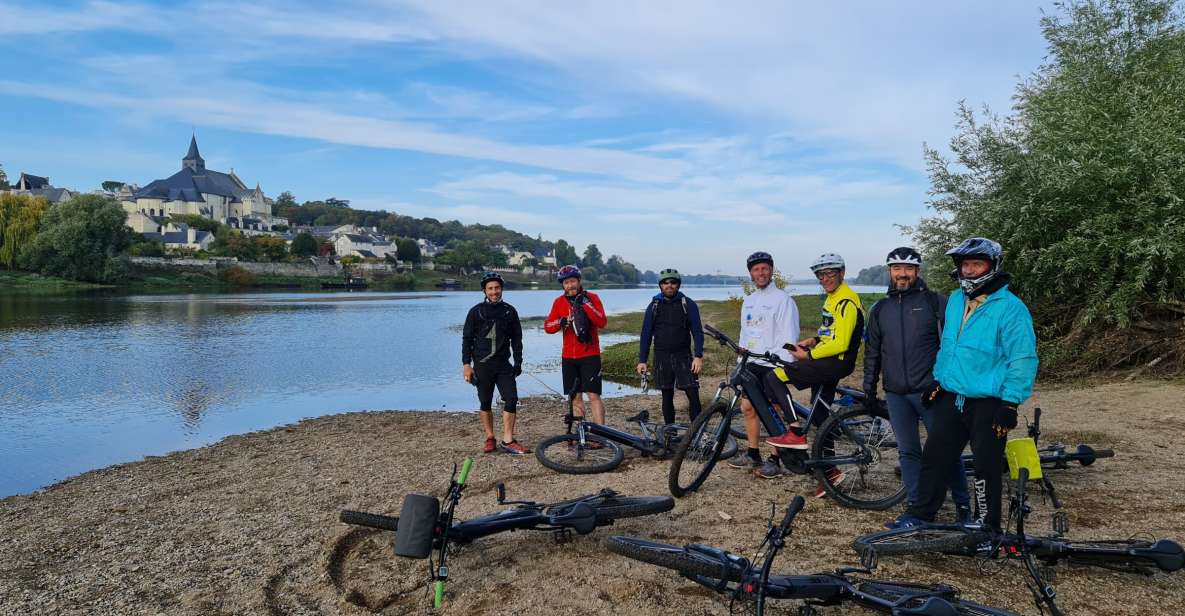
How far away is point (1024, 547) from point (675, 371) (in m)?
4.60

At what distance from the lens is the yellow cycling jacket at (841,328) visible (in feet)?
20.2

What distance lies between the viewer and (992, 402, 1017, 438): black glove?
167 inches

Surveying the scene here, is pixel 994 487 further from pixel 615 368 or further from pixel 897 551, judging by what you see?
pixel 615 368

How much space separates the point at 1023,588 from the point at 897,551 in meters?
0.79

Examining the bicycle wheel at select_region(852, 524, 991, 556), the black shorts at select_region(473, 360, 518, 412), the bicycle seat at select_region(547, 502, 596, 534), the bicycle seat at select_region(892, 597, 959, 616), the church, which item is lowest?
the bicycle seat at select_region(547, 502, 596, 534)

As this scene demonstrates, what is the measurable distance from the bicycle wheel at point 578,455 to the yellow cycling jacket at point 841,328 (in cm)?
269

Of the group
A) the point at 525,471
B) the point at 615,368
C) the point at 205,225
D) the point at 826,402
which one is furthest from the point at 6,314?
the point at 205,225

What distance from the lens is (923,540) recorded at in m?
4.45

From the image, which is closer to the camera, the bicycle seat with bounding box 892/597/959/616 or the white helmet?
the bicycle seat with bounding box 892/597/959/616

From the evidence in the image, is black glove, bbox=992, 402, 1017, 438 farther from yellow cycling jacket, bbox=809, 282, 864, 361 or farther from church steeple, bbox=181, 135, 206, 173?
church steeple, bbox=181, 135, 206, 173

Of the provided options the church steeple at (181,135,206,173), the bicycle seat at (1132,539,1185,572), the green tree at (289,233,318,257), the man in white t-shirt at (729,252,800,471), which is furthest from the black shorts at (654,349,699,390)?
the church steeple at (181,135,206,173)

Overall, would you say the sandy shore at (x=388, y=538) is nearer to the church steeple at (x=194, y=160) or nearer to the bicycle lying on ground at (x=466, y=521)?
the bicycle lying on ground at (x=466, y=521)

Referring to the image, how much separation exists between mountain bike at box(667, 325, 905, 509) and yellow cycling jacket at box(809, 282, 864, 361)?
1.52 feet

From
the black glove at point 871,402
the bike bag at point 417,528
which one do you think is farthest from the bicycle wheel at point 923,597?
the bike bag at point 417,528
